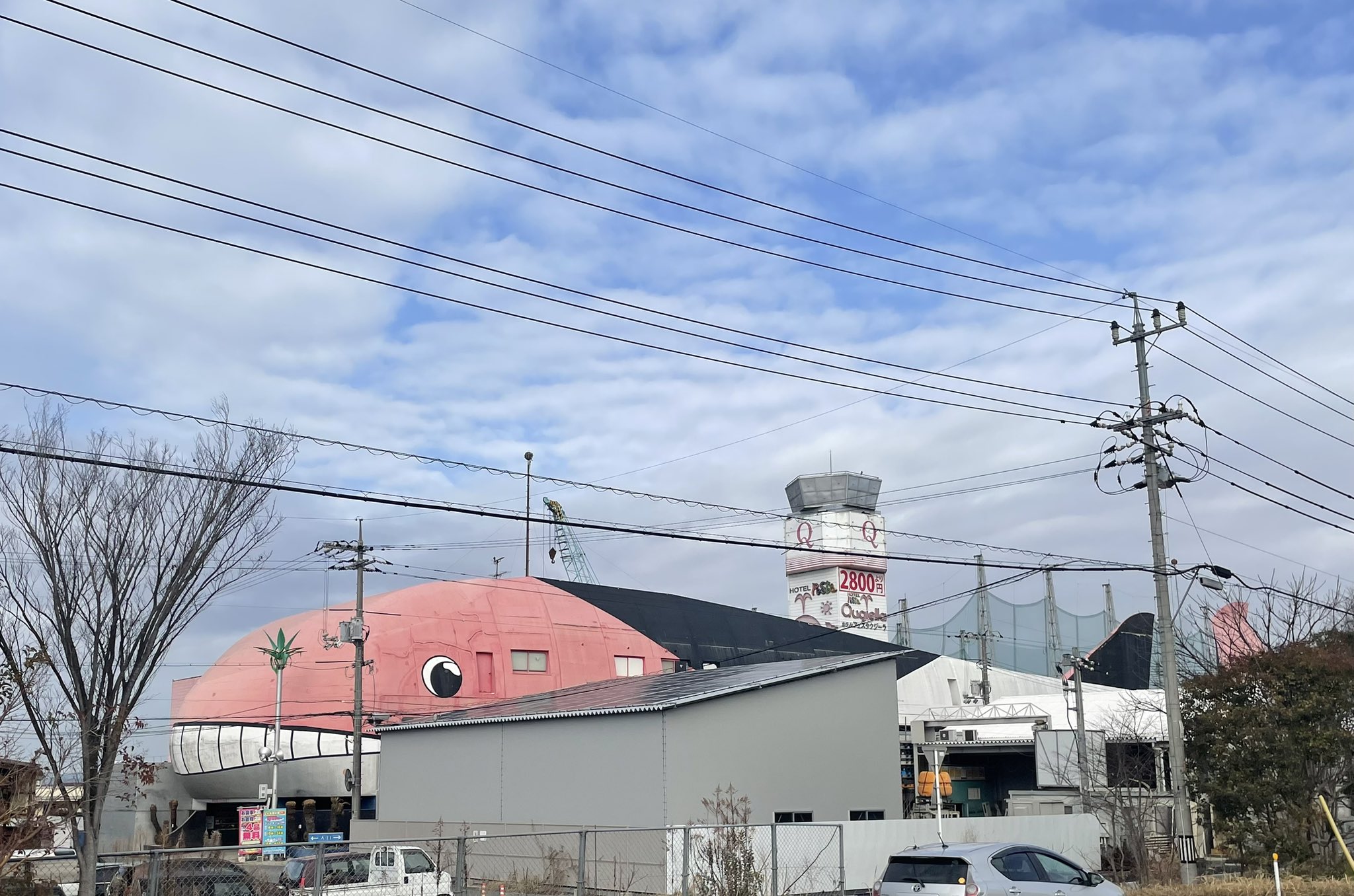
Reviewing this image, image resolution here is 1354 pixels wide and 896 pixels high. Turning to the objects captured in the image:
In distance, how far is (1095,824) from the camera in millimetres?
30312

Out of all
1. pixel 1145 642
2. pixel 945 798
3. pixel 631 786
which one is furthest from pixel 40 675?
pixel 1145 642

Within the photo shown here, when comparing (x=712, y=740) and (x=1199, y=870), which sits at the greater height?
(x=712, y=740)

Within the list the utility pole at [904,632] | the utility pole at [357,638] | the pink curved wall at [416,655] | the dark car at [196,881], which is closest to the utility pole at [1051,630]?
the utility pole at [904,632]

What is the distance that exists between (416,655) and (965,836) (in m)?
37.1

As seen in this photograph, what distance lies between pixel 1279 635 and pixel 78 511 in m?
30.7

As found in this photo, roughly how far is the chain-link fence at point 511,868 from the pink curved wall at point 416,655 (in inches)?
1096

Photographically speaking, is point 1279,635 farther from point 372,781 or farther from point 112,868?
point 372,781

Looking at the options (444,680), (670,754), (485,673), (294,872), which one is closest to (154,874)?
(294,872)

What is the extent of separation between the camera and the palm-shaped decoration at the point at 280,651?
2136 inches

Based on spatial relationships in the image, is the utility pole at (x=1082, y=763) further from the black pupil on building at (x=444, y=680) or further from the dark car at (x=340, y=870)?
the black pupil on building at (x=444, y=680)

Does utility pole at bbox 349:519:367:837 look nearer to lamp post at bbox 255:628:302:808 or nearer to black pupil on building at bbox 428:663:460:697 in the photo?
lamp post at bbox 255:628:302:808

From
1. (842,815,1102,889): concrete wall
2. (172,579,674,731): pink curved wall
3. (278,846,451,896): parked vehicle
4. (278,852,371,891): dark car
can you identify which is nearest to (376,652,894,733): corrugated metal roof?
(842,815,1102,889): concrete wall

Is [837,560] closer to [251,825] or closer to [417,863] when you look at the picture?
[251,825]

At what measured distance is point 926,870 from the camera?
16.1 metres
